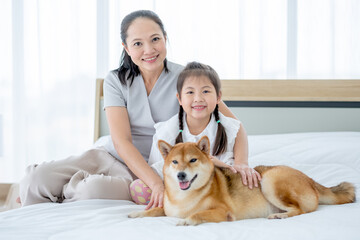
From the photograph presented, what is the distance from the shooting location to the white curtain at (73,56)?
274 cm

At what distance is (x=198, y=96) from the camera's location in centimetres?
143

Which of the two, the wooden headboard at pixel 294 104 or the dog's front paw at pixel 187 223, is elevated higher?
the wooden headboard at pixel 294 104

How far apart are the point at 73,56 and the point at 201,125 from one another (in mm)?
1718

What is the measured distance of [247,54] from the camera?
2.73 metres

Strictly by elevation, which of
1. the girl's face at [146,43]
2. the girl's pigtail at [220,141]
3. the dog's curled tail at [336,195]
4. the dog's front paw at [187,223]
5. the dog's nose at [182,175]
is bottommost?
the dog's front paw at [187,223]

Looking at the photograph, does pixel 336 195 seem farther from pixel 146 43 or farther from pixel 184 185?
pixel 146 43

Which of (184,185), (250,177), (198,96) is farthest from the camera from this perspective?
(198,96)

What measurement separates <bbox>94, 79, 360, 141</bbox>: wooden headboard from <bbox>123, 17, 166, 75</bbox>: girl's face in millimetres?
1018

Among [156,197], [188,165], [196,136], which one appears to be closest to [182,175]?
[188,165]

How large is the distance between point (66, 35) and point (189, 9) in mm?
1005

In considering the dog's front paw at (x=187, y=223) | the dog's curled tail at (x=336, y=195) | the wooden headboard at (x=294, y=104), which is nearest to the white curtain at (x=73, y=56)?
the wooden headboard at (x=294, y=104)

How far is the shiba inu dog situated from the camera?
1.17 metres

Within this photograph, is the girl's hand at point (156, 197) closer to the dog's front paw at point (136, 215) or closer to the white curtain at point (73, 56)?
the dog's front paw at point (136, 215)

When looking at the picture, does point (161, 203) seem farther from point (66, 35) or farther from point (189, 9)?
point (66, 35)
